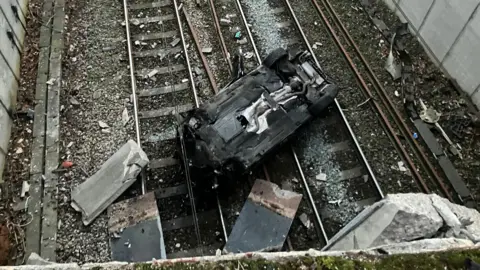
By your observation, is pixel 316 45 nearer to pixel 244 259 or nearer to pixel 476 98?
pixel 476 98

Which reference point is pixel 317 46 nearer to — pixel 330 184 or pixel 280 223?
pixel 330 184

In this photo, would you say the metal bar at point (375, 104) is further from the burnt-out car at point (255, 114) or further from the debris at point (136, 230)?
the debris at point (136, 230)

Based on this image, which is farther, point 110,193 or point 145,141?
point 145,141

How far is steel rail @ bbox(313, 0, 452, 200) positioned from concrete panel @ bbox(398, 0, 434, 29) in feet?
4.84

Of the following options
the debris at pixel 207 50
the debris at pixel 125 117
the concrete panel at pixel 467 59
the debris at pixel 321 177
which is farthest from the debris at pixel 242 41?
the concrete panel at pixel 467 59

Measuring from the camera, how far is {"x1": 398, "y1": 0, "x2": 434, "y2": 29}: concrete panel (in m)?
9.71

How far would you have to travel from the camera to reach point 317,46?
393 inches

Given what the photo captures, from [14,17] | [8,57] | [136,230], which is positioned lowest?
[136,230]

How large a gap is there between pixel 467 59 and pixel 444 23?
0.92 meters

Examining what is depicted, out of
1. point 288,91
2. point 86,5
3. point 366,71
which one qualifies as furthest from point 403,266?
point 86,5

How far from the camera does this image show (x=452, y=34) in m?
9.14

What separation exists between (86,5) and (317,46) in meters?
5.58

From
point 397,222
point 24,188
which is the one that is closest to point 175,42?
point 24,188

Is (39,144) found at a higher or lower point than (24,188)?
higher
